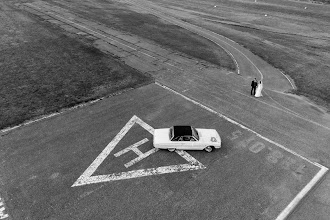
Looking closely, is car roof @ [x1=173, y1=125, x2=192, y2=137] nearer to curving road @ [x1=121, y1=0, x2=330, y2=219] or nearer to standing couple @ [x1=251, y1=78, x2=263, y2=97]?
curving road @ [x1=121, y1=0, x2=330, y2=219]

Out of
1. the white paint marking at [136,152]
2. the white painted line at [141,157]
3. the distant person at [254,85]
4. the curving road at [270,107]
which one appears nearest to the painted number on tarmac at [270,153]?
the curving road at [270,107]

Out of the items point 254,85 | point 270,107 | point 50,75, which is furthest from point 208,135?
point 50,75

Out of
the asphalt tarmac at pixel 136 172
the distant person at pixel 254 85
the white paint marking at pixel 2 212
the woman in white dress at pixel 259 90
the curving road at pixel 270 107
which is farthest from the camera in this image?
the distant person at pixel 254 85

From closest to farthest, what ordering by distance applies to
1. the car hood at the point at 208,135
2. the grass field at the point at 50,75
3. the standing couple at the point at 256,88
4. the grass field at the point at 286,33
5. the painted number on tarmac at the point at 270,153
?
the painted number on tarmac at the point at 270,153, the car hood at the point at 208,135, the grass field at the point at 50,75, the standing couple at the point at 256,88, the grass field at the point at 286,33

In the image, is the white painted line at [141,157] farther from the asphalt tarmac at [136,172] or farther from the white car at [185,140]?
the white car at [185,140]

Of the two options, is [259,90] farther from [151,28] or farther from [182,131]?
[151,28]

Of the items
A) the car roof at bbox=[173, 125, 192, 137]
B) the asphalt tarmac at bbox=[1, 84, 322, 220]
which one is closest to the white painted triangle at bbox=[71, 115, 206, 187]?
the asphalt tarmac at bbox=[1, 84, 322, 220]

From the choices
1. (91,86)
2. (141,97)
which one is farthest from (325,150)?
(91,86)
